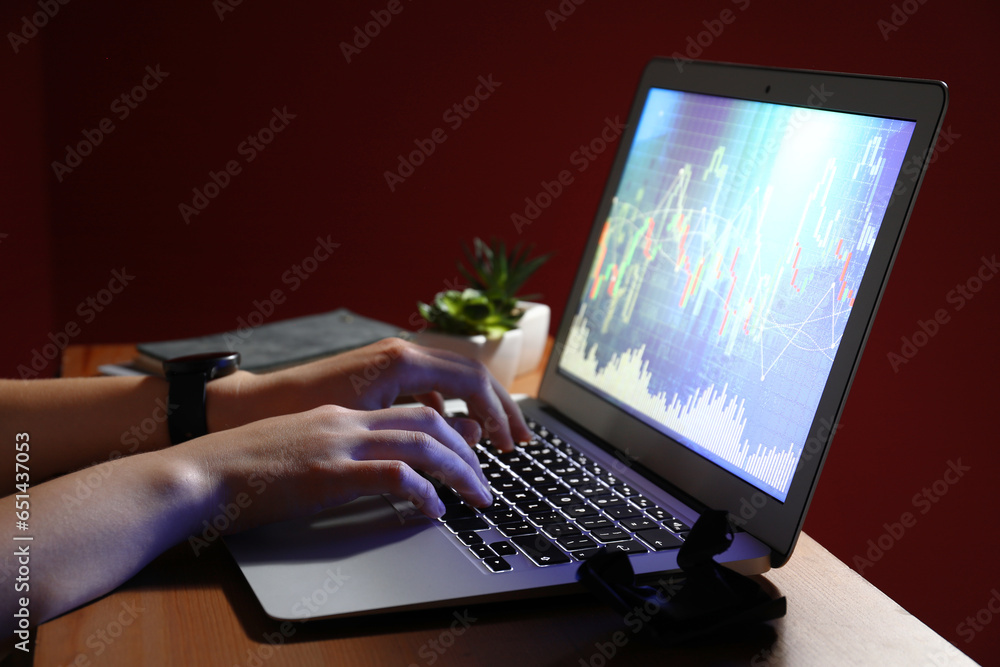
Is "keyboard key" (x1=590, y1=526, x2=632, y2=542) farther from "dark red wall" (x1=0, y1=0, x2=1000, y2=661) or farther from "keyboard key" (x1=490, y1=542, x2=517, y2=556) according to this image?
"dark red wall" (x1=0, y1=0, x2=1000, y2=661)

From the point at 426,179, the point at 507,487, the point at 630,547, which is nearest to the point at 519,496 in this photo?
the point at 507,487

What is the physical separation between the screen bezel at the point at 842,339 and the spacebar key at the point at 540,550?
196 mm

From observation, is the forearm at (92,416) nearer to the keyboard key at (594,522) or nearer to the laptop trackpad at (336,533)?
the laptop trackpad at (336,533)

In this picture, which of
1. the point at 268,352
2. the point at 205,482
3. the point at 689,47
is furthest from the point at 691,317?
the point at 689,47

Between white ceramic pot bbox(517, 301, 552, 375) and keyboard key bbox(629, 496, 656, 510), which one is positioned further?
white ceramic pot bbox(517, 301, 552, 375)

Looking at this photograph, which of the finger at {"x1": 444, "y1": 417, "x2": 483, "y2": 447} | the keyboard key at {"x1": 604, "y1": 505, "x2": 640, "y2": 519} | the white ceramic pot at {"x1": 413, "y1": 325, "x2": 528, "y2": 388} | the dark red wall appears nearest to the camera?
the keyboard key at {"x1": 604, "y1": 505, "x2": 640, "y2": 519}

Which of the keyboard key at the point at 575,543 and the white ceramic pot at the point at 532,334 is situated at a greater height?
the white ceramic pot at the point at 532,334

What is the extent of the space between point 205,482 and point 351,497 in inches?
4.6


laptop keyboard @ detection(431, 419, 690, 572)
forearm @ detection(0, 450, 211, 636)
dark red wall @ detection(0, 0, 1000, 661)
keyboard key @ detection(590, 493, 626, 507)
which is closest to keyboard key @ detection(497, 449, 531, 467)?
laptop keyboard @ detection(431, 419, 690, 572)

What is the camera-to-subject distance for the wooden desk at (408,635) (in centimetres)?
54

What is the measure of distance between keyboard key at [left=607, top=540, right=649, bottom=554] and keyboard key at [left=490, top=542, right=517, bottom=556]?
0.08 m

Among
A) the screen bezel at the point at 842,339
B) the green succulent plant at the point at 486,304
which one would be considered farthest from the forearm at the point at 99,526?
the green succulent plant at the point at 486,304

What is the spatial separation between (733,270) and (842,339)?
17cm

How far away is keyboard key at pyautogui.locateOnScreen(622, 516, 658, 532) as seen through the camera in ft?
2.35
